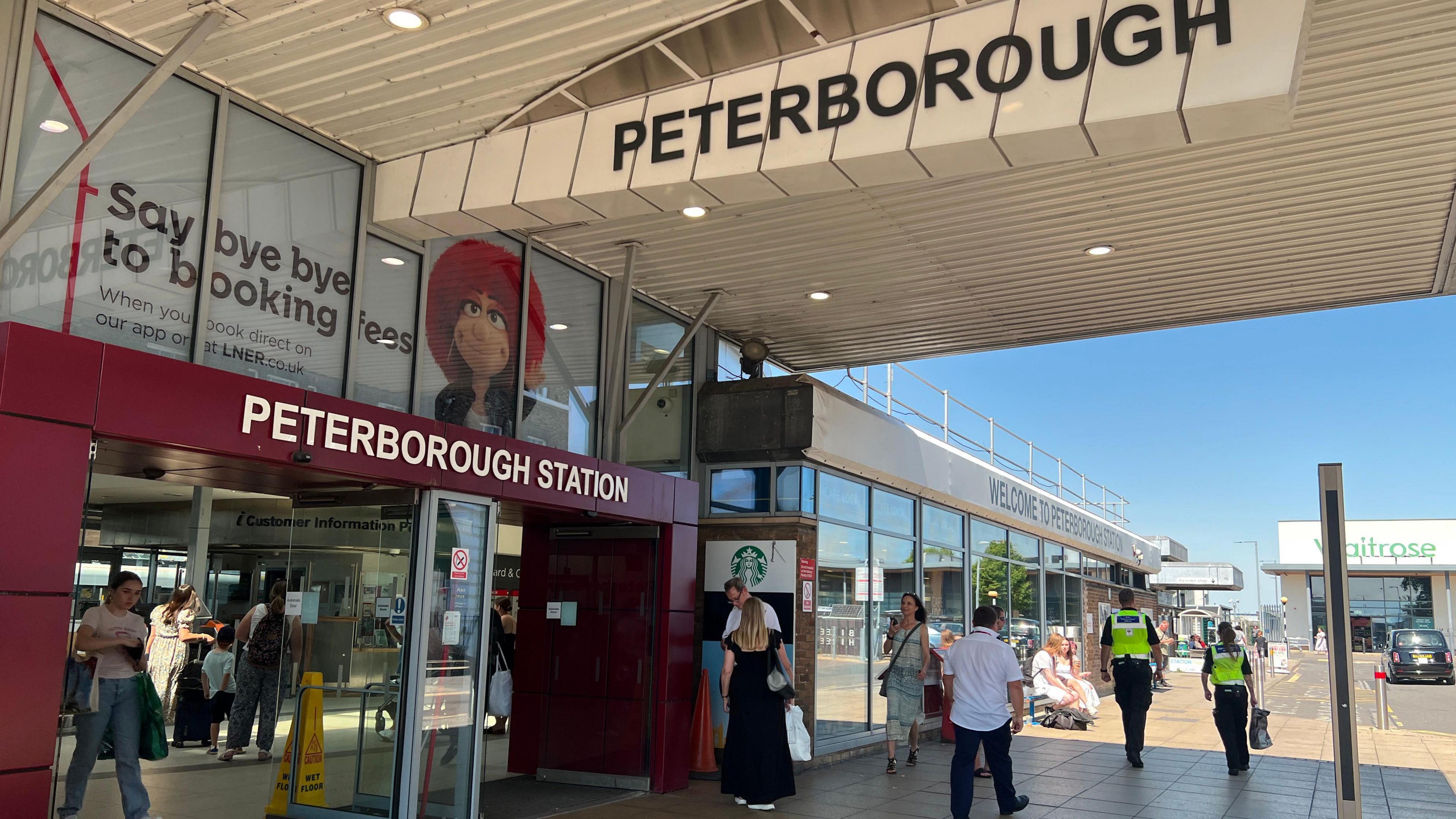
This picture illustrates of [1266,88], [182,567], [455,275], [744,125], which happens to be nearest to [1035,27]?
[1266,88]

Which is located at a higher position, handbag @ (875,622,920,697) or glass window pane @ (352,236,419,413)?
glass window pane @ (352,236,419,413)

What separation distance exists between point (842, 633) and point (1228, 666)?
3.90 metres

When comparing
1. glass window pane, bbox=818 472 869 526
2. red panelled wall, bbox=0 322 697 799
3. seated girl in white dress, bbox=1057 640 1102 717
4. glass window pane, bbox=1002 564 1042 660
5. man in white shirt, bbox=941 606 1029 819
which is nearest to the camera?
red panelled wall, bbox=0 322 697 799

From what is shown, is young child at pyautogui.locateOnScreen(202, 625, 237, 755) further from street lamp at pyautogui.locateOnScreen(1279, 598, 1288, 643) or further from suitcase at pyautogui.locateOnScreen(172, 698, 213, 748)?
street lamp at pyautogui.locateOnScreen(1279, 598, 1288, 643)

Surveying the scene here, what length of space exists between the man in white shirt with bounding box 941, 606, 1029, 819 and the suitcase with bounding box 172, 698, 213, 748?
7740 mm

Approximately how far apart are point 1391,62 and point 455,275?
630 centimetres

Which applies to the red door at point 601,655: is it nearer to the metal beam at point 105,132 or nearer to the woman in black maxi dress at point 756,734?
the woman in black maxi dress at point 756,734

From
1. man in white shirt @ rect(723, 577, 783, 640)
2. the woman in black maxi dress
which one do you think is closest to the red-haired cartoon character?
man in white shirt @ rect(723, 577, 783, 640)

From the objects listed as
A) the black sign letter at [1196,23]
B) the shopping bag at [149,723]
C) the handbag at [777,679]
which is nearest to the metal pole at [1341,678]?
the black sign letter at [1196,23]

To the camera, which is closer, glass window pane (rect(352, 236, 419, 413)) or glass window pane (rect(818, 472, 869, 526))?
glass window pane (rect(352, 236, 419, 413))

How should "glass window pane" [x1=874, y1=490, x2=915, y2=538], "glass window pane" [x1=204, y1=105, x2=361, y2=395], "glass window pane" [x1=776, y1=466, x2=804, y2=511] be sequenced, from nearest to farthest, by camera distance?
1. "glass window pane" [x1=204, y1=105, x2=361, y2=395]
2. "glass window pane" [x1=776, y1=466, x2=804, y2=511]
3. "glass window pane" [x1=874, y1=490, x2=915, y2=538]

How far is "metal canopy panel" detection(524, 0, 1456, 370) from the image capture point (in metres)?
6.47

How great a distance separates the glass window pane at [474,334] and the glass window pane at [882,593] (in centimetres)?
543

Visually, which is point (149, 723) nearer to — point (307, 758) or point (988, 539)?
point (307, 758)
